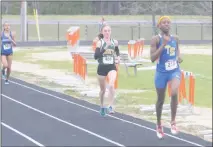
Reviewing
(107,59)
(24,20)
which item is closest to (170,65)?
(107,59)

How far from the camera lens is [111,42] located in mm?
13961

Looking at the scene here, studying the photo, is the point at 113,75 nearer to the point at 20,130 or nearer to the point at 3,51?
the point at 20,130

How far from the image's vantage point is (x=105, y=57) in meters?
13.9

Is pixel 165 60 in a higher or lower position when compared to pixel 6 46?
higher

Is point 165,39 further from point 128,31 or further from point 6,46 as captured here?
point 128,31

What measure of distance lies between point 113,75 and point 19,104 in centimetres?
304

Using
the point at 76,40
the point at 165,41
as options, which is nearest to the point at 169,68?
the point at 165,41

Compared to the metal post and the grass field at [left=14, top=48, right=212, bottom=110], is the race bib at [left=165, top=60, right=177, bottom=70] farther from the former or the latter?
the metal post

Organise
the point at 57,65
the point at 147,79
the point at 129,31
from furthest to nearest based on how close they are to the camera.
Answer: the point at 129,31
the point at 57,65
the point at 147,79

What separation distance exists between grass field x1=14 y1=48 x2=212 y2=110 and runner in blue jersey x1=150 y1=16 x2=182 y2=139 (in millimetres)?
4787

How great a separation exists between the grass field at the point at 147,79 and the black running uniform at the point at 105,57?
82.1 inches

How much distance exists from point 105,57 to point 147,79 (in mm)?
8808

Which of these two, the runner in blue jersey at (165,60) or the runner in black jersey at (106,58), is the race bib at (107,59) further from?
the runner in blue jersey at (165,60)

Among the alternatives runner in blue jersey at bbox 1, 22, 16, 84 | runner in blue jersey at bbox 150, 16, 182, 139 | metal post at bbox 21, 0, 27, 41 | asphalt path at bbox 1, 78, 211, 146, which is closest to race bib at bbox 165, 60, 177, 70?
runner in blue jersey at bbox 150, 16, 182, 139
